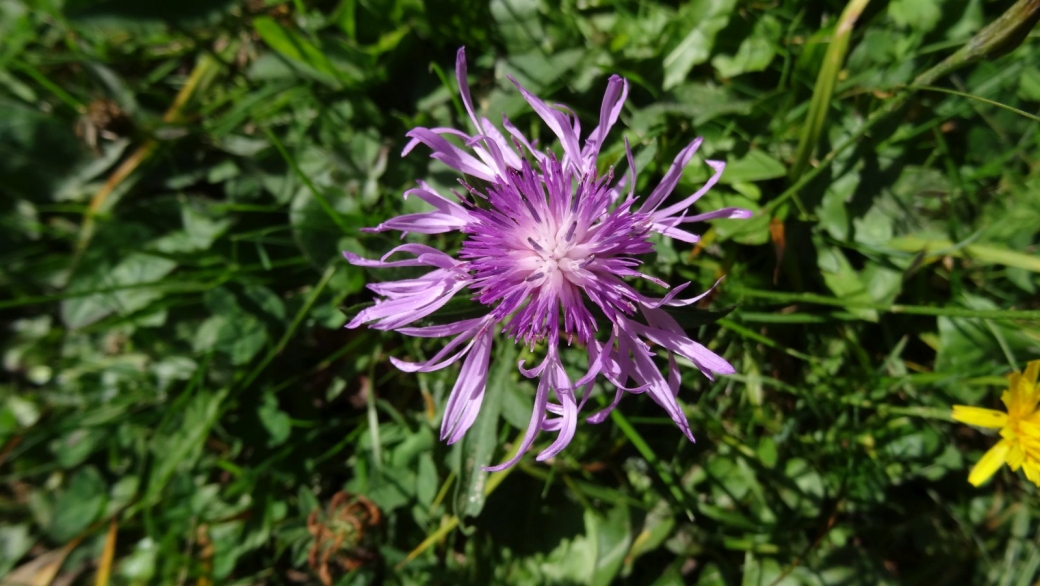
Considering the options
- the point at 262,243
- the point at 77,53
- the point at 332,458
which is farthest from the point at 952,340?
the point at 77,53

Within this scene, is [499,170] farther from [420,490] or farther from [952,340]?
[952,340]

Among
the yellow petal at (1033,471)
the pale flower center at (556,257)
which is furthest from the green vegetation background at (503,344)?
the pale flower center at (556,257)

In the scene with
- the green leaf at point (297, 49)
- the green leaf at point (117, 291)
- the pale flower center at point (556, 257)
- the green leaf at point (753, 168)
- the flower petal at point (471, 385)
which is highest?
the green leaf at point (297, 49)

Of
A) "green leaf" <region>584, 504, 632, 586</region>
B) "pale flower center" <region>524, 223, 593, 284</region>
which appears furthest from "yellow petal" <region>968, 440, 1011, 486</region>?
"pale flower center" <region>524, 223, 593, 284</region>

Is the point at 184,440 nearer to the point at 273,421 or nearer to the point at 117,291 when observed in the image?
the point at 273,421

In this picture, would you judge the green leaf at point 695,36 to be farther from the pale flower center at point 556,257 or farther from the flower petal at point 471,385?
the flower petal at point 471,385

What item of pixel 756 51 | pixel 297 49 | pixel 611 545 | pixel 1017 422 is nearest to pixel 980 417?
pixel 1017 422
